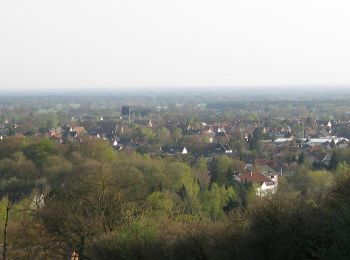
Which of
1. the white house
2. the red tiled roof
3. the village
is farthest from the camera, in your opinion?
the village

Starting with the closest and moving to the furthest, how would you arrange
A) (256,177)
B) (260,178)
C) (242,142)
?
1. (260,178)
2. (256,177)
3. (242,142)

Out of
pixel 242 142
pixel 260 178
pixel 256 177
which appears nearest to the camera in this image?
pixel 260 178

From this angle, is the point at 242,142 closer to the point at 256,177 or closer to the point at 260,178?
the point at 256,177

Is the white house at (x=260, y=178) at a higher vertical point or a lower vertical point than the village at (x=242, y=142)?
higher

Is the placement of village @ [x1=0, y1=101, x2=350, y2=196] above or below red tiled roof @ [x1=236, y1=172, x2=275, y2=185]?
below

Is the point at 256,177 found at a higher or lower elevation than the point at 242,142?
higher

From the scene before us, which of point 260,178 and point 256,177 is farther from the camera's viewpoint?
point 256,177

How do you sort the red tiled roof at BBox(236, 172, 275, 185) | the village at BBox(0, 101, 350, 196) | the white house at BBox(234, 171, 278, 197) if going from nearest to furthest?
1. the white house at BBox(234, 171, 278, 197)
2. the red tiled roof at BBox(236, 172, 275, 185)
3. the village at BBox(0, 101, 350, 196)

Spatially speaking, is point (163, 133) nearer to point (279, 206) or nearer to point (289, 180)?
point (289, 180)

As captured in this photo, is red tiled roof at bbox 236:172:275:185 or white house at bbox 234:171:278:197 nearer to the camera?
white house at bbox 234:171:278:197

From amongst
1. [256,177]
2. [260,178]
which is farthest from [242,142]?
[260,178]

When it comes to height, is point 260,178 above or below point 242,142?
above
